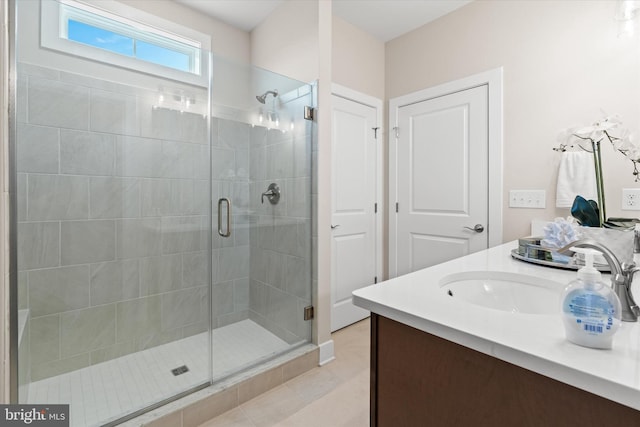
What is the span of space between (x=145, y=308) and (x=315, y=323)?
1210 mm

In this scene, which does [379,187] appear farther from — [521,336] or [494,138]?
[521,336]

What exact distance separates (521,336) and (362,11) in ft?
8.81

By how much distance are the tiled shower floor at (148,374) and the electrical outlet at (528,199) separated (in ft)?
6.29

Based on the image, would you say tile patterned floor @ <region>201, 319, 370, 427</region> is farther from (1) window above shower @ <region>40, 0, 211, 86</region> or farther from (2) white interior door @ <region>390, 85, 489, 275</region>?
(1) window above shower @ <region>40, 0, 211, 86</region>

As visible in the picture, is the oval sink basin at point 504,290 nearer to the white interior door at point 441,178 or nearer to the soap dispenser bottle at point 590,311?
the soap dispenser bottle at point 590,311

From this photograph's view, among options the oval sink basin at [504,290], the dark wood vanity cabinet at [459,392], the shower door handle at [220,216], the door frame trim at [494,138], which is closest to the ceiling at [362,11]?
the door frame trim at [494,138]

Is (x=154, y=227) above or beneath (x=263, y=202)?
beneath

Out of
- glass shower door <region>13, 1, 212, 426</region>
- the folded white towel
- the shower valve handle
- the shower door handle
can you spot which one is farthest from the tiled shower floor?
the folded white towel

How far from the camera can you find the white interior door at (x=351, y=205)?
2506 millimetres

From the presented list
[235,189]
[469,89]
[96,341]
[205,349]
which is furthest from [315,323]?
[469,89]

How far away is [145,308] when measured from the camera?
2100 mm

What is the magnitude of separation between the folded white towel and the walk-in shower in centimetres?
162

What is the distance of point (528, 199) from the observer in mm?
2070

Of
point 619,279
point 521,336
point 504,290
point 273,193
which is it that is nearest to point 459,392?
point 521,336
